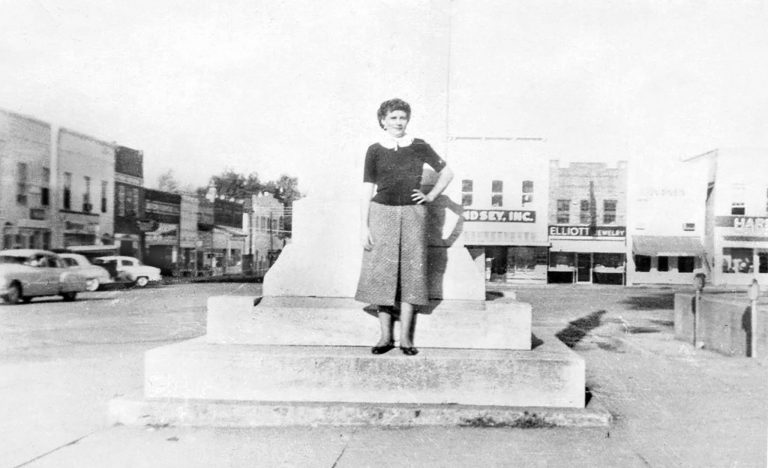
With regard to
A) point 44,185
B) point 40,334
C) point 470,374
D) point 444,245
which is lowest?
point 40,334

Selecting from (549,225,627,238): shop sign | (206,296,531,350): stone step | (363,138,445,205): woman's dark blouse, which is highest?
(549,225,627,238): shop sign

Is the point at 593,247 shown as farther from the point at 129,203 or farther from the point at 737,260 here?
the point at 129,203

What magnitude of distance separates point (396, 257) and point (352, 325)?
592 millimetres

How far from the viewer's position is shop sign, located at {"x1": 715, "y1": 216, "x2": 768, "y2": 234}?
→ 39375mm

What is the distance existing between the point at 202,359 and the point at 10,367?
421 cm

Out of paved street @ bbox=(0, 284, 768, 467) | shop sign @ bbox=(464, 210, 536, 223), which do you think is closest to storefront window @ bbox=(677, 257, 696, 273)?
shop sign @ bbox=(464, 210, 536, 223)

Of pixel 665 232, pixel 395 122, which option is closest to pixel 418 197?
pixel 395 122

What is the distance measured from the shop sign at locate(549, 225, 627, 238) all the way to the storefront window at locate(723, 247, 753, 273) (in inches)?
258

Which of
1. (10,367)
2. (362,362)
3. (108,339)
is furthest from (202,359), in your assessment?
(108,339)

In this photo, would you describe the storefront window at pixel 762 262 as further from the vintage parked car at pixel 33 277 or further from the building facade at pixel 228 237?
the vintage parked car at pixel 33 277

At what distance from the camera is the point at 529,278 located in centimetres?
3981

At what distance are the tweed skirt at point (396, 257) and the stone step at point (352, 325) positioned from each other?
0.74 feet

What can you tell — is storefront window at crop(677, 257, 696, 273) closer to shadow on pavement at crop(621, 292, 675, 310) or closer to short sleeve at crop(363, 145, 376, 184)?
shadow on pavement at crop(621, 292, 675, 310)

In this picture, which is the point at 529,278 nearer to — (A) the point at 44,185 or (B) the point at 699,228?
(B) the point at 699,228
